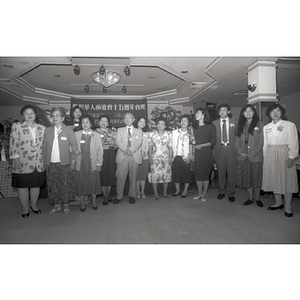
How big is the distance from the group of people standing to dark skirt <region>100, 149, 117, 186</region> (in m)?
0.01

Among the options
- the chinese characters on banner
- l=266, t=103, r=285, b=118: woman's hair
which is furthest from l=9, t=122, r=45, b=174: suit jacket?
l=266, t=103, r=285, b=118: woman's hair

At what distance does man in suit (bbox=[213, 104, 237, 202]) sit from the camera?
3.02m

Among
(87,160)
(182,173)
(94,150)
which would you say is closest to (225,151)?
(182,173)

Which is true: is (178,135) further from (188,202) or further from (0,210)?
(0,210)

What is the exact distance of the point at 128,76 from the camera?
2629 mm

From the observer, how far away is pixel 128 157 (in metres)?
3.01

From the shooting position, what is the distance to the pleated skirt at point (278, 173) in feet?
9.23

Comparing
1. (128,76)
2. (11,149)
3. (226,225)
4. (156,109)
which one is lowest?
Answer: (226,225)

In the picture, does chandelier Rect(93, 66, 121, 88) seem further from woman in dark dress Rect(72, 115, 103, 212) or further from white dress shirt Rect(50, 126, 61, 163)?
white dress shirt Rect(50, 126, 61, 163)

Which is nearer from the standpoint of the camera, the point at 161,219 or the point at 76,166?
the point at 161,219

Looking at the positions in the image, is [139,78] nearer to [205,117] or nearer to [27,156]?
[205,117]

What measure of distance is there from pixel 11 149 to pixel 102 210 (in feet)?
4.69

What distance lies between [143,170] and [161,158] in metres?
0.34
